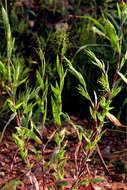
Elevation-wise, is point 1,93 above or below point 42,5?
below

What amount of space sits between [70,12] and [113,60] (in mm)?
1159

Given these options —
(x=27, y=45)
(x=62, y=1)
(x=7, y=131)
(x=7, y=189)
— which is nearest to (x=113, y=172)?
(x=7, y=131)

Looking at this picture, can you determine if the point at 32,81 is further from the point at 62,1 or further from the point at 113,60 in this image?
the point at 62,1

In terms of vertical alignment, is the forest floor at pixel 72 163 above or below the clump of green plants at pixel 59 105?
below

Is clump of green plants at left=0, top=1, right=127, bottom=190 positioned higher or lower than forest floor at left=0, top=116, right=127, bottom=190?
higher

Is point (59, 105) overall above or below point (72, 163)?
above

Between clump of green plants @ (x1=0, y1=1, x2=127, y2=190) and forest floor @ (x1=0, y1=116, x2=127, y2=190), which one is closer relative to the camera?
clump of green plants @ (x1=0, y1=1, x2=127, y2=190)

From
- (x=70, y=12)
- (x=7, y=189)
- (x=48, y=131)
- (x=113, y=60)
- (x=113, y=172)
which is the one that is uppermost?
(x=70, y=12)

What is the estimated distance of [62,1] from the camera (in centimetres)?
262

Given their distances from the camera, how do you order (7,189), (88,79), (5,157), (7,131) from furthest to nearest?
(88,79) < (7,131) < (5,157) < (7,189)

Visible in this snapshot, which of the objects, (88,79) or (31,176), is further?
(88,79)

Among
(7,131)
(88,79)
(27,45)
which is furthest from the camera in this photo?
(27,45)

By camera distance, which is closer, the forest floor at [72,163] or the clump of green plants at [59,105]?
the clump of green plants at [59,105]

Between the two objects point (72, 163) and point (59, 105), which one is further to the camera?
point (72, 163)
